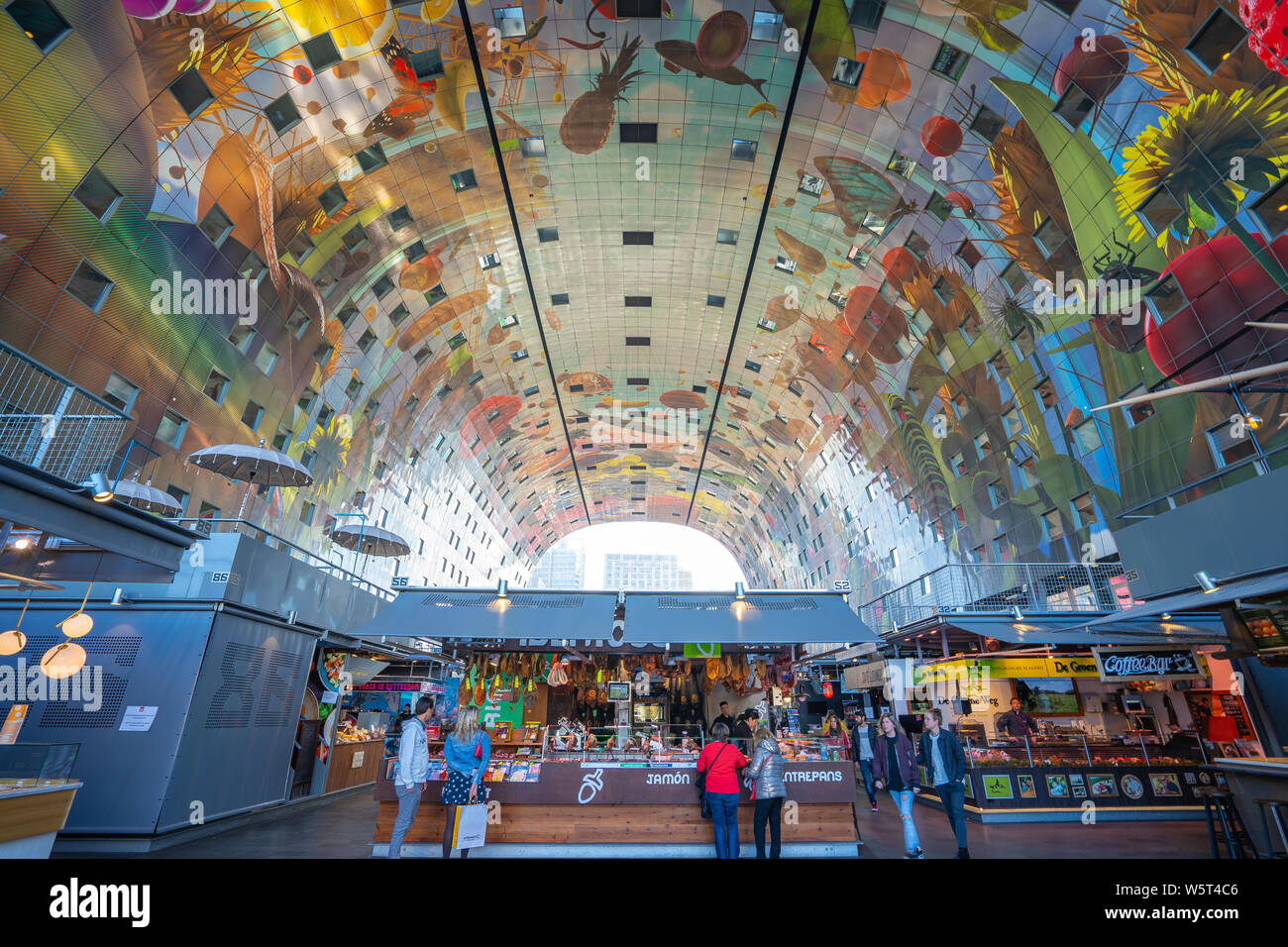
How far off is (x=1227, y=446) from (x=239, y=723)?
16319 millimetres

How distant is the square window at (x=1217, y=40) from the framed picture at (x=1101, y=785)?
1042 cm

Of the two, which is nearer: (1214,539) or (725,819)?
(725,819)

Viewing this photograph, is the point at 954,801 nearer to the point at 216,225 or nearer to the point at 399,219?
the point at 216,225

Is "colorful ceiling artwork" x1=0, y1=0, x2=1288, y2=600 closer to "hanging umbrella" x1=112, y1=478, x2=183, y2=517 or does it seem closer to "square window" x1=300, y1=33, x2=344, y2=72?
"square window" x1=300, y1=33, x2=344, y2=72

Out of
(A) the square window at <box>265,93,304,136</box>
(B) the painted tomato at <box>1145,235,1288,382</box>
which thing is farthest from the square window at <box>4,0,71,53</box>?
(B) the painted tomato at <box>1145,235,1288,382</box>

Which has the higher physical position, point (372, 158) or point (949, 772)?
point (372, 158)

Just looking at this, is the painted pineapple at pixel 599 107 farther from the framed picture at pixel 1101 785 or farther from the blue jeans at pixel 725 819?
the framed picture at pixel 1101 785

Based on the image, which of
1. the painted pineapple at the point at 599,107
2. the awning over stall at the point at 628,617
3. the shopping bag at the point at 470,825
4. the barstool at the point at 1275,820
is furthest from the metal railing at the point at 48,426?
the painted pineapple at the point at 599,107

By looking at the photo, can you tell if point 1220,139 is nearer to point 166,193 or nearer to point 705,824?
point 705,824

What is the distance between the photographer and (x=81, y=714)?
781 cm

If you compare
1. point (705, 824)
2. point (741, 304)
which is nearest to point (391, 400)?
point (741, 304)

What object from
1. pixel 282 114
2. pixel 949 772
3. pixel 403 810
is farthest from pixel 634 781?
pixel 282 114

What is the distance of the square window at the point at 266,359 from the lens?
1438 centimetres

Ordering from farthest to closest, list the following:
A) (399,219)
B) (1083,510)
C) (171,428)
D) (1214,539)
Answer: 1. (399,219)
2. (1083,510)
3. (171,428)
4. (1214,539)
